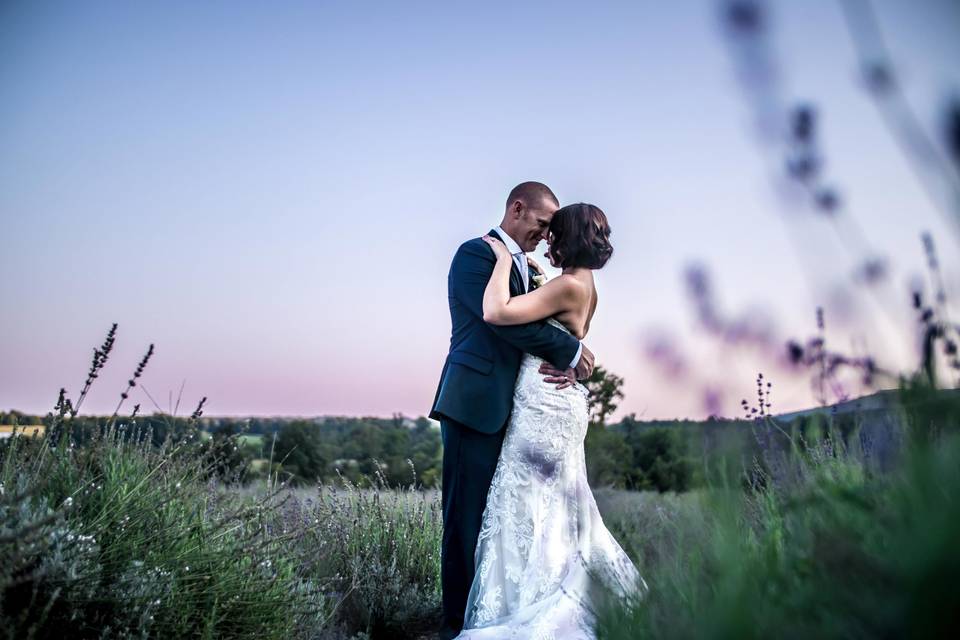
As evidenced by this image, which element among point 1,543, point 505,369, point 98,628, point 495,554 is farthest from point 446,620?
point 1,543

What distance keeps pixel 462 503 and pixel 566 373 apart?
98 cm

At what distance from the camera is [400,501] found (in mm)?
6285

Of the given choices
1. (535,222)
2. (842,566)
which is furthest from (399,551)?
(842,566)

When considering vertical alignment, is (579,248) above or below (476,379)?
above

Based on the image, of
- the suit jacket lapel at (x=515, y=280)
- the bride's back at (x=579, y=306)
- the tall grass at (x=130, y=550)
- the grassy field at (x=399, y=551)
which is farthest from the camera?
the suit jacket lapel at (x=515, y=280)

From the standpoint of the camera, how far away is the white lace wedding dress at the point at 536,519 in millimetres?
4086

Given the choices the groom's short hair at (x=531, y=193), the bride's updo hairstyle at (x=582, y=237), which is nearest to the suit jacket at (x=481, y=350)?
the groom's short hair at (x=531, y=193)

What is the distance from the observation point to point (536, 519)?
13.8 feet

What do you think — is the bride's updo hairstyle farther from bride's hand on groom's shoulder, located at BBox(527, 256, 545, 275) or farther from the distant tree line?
the distant tree line

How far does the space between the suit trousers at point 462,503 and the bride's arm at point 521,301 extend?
0.70 metres

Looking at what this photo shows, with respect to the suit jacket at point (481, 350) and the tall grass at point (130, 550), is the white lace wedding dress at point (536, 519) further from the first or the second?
the tall grass at point (130, 550)

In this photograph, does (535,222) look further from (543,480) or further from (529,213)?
(543,480)

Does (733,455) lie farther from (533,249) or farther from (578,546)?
(533,249)

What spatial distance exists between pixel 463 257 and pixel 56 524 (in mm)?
2620
